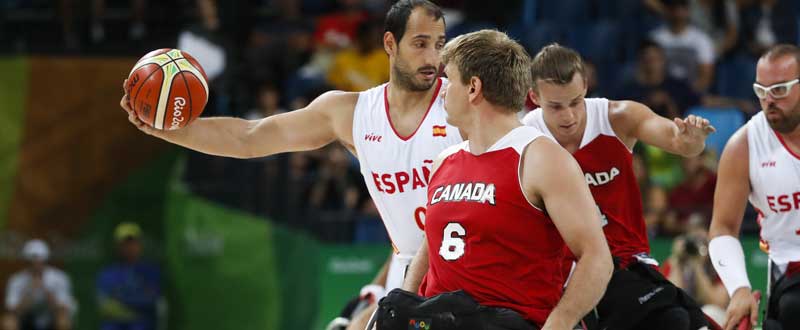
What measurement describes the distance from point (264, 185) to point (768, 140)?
320 inches

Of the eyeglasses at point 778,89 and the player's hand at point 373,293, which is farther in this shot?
the player's hand at point 373,293

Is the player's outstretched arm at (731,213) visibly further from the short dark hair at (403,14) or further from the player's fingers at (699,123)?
the short dark hair at (403,14)

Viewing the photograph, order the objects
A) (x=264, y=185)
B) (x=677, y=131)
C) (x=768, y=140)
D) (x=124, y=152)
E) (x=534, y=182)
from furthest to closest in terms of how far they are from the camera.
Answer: (x=124, y=152) → (x=264, y=185) → (x=768, y=140) → (x=677, y=131) → (x=534, y=182)

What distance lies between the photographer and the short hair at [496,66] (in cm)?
530

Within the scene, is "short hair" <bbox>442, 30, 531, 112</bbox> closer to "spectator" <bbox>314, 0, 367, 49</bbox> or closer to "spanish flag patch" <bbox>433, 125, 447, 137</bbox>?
"spanish flag patch" <bbox>433, 125, 447, 137</bbox>

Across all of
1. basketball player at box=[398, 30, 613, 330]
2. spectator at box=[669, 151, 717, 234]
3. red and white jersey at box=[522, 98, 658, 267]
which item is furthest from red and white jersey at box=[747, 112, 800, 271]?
spectator at box=[669, 151, 717, 234]

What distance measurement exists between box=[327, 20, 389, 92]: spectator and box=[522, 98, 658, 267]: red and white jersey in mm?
8456

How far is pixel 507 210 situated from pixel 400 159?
6.05 ft

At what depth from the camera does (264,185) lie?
46.8ft

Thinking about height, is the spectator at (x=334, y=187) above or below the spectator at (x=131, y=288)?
above

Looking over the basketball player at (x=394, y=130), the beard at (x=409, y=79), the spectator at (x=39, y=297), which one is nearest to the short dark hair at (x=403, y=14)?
the basketball player at (x=394, y=130)

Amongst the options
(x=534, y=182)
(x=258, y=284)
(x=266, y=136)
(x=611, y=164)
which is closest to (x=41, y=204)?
(x=258, y=284)

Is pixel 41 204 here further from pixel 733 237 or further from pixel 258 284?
pixel 733 237

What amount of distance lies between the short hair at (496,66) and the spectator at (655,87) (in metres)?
7.95
